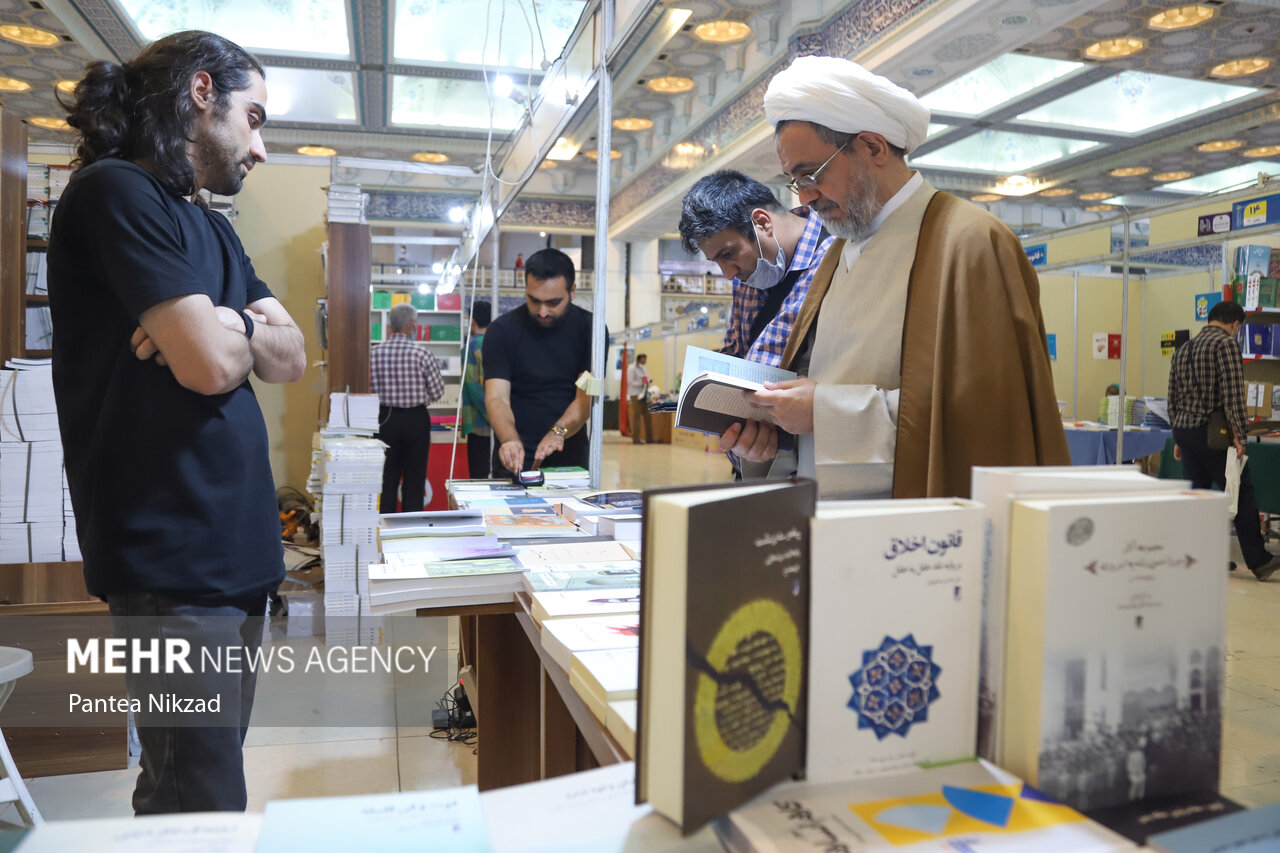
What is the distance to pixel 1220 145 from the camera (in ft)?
35.3

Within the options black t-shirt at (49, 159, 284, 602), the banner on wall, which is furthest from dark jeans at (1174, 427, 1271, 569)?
black t-shirt at (49, 159, 284, 602)

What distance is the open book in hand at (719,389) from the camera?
134 cm

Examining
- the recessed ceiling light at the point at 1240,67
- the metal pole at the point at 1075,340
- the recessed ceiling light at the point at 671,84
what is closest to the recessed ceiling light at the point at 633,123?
the recessed ceiling light at the point at 671,84

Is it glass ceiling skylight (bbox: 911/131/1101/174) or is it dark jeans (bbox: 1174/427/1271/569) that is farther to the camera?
glass ceiling skylight (bbox: 911/131/1101/174)

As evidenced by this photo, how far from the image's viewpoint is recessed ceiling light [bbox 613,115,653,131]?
1195 centimetres

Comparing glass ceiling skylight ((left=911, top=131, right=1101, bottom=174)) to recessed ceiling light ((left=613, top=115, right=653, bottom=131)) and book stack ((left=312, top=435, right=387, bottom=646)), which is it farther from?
book stack ((left=312, top=435, right=387, bottom=646))

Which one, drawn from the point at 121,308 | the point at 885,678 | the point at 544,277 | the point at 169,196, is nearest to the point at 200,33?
the point at 169,196

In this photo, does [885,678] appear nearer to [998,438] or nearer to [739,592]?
[739,592]

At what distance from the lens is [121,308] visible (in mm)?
1274

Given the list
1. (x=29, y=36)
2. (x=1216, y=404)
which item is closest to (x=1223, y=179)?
(x=1216, y=404)

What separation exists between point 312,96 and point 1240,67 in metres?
10.5

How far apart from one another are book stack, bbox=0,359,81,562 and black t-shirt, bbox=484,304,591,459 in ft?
4.66

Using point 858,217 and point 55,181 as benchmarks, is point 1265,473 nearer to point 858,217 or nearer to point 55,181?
point 858,217

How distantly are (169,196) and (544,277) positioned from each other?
1.86 m
